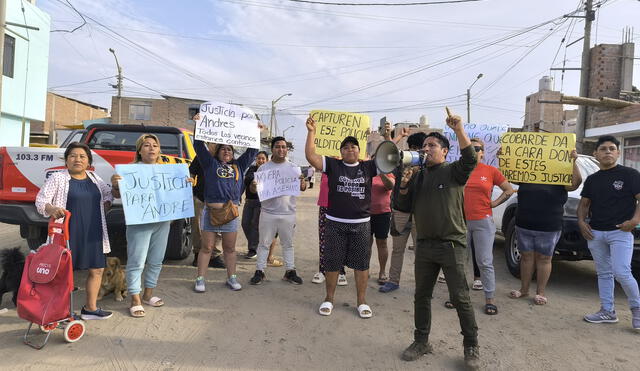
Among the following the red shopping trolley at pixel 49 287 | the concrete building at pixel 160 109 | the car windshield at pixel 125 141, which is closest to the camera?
the red shopping trolley at pixel 49 287

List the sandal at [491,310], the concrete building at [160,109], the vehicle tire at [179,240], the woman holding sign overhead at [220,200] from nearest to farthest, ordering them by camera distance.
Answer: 1. the sandal at [491,310]
2. the woman holding sign overhead at [220,200]
3. the vehicle tire at [179,240]
4. the concrete building at [160,109]

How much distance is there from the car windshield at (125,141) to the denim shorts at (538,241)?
15.6 ft

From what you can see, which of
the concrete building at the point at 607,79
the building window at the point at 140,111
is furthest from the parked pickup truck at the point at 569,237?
the building window at the point at 140,111

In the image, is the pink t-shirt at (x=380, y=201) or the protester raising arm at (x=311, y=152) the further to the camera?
the pink t-shirt at (x=380, y=201)

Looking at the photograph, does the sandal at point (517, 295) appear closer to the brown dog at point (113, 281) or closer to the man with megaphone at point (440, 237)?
the man with megaphone at point (440, 237)

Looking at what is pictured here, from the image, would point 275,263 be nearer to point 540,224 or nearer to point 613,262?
point 540,224

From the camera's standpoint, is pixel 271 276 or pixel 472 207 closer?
pixel 472 207

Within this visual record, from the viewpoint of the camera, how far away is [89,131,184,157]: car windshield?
230 inches

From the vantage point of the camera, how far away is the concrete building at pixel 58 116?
3312 centimetres

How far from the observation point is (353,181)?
13.3ft

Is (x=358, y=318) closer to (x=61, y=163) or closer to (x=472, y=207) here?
(x=472, y=207)

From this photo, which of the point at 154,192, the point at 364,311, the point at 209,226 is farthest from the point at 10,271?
the point at 364,311

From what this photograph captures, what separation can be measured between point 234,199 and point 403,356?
251 cm

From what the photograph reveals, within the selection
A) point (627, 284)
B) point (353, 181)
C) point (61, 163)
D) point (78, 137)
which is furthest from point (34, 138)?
point (627, 284)
